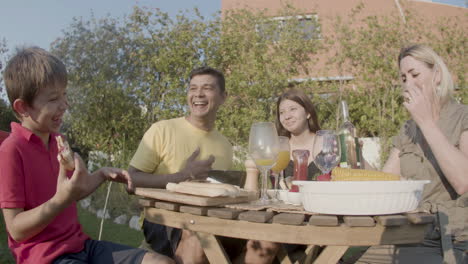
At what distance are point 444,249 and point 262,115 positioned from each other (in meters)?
5.44

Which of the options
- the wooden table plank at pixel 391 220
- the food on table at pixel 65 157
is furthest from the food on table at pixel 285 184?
the food on table at pixel 65 157

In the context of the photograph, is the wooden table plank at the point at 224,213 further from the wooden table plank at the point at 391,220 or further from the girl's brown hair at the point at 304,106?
the girl's brown hair at the point at 304,106

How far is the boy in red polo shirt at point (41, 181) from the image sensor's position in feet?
5.16

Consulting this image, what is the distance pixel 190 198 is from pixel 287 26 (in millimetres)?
7049

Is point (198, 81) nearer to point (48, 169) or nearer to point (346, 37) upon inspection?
point (48, 169)

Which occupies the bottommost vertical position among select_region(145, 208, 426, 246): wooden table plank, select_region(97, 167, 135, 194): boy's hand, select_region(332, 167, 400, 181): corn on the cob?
select_region(145, 208, 426, 246): wooden table plank

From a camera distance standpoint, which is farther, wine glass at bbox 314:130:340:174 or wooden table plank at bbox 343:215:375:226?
wine glass at bbox 314:130:340:174

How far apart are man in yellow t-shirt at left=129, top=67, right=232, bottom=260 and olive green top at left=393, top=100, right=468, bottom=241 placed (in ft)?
3.92

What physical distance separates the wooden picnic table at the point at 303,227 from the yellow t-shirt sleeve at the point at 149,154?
1.27m

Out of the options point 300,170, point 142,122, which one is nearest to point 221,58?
point 142,122

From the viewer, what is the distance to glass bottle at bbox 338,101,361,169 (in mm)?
2113

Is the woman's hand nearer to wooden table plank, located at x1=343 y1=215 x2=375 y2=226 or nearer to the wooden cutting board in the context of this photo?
wooden table plank, located at x1=343 y1=215 x2=375 y2=226

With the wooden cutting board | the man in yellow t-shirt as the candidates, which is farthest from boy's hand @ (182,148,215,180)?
the wooden cutting board

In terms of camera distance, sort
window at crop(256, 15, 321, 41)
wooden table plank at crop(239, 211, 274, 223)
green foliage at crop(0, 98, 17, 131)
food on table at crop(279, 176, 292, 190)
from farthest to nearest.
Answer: window at crop(256, 15, 321, 41) → green foliage at crop(0, 98, 17, 131) → food on table at crop(279, 176, 292, 190) → wooden table plank at crop(239, 211, 274, 223)
